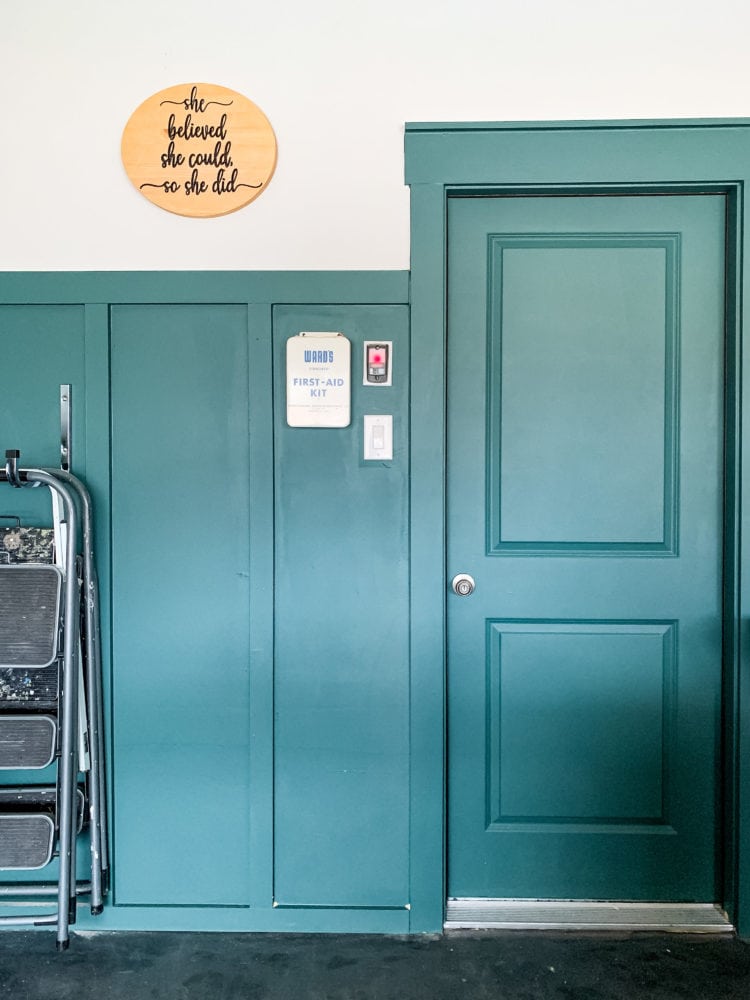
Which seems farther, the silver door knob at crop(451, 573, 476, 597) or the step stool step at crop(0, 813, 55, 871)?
the silver door knob at crop(451, 573, 476, 597)

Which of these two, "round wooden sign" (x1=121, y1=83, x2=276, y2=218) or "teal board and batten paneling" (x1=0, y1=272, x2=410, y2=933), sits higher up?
"round wooden sign" (x1=121, y1=83, x2=276, y2=218)

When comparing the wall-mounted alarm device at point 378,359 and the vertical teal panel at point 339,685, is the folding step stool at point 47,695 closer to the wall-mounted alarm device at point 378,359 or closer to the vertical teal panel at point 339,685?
the vertical teal panel at point 339,685

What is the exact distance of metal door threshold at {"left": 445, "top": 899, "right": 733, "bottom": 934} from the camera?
1.93 meters

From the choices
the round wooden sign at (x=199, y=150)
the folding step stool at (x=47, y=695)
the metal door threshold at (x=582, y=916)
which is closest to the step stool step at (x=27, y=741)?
the folding step stool at (x=47, y=695)

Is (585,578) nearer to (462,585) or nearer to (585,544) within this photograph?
(585,544)

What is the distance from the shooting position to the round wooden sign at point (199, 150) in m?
1.87

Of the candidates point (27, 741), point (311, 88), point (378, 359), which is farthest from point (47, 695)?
point (311, 88)

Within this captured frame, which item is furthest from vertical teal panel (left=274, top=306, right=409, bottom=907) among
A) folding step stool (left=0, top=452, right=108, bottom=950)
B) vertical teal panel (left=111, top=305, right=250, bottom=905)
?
folding step stool (left=0, top=452, right=108, bottom=950)

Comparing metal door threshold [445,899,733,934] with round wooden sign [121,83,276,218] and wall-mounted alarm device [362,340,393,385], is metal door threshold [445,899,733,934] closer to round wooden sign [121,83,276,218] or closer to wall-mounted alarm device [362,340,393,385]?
wall-mounted alarm device [362,340,393,385]

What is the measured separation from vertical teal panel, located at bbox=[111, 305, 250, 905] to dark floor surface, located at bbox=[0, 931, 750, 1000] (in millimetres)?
143

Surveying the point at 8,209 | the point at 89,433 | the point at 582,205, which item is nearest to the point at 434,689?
the point at 89,433

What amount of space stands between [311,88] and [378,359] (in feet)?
2.55

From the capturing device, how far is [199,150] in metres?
1.89

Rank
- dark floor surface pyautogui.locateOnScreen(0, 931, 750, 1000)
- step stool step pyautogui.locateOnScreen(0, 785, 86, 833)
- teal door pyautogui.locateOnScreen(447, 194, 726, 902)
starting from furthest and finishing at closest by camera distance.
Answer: teal door pyautogui.locateOnScreen(447, 194, 726, 902) → step stool step pyautogui.locateOnScreen(0, 785, 86, 833) → dark floor surface pyautogui.locateOnScreen(0, 931, 750, 1000)
